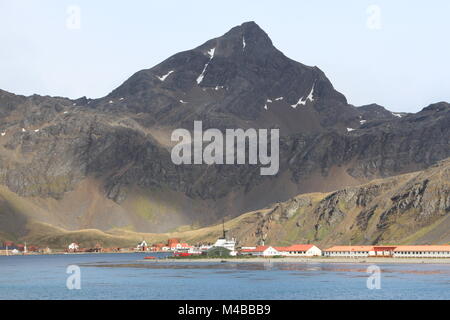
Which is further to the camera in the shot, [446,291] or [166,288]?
[166,288]

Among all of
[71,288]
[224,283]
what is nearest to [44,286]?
[71,288]
